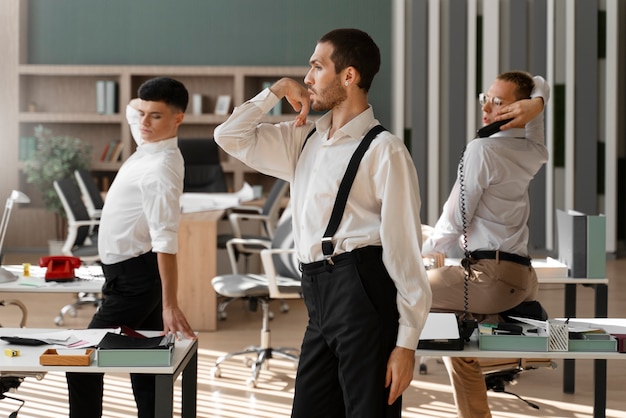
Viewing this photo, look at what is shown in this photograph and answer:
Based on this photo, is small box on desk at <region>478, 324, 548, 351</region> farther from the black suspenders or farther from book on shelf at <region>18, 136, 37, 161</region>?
book on shelf at <region>18, 136, 37, 161</region>

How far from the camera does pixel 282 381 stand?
516cm

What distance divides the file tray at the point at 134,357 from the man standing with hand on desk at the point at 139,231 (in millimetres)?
509

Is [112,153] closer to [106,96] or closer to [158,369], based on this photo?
[106,96]

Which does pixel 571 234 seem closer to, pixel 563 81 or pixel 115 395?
pixel 115 395

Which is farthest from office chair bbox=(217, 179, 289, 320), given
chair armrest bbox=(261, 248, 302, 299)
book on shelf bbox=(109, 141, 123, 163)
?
book on shelf bbox=(109, 141, 123, 163)

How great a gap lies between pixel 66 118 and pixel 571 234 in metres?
7.16

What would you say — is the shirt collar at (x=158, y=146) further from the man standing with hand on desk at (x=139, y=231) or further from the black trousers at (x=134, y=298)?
the black trousers at (x=134, y=298)

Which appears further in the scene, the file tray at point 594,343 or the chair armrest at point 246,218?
the chair armrest at point 246,218

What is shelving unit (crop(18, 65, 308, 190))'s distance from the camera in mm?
10398

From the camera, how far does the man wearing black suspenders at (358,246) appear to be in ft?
7.71

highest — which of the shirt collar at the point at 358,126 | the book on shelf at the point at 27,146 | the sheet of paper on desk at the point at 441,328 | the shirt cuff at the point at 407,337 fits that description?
the book on shelf at the point at 27,146

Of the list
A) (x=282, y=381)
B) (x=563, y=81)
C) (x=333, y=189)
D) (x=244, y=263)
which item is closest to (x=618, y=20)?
(x=563, y=81)

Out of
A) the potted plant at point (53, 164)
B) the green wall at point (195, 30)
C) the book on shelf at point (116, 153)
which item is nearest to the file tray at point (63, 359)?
the potted plant at point (53, 164)

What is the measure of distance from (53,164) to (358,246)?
794 centimetres
